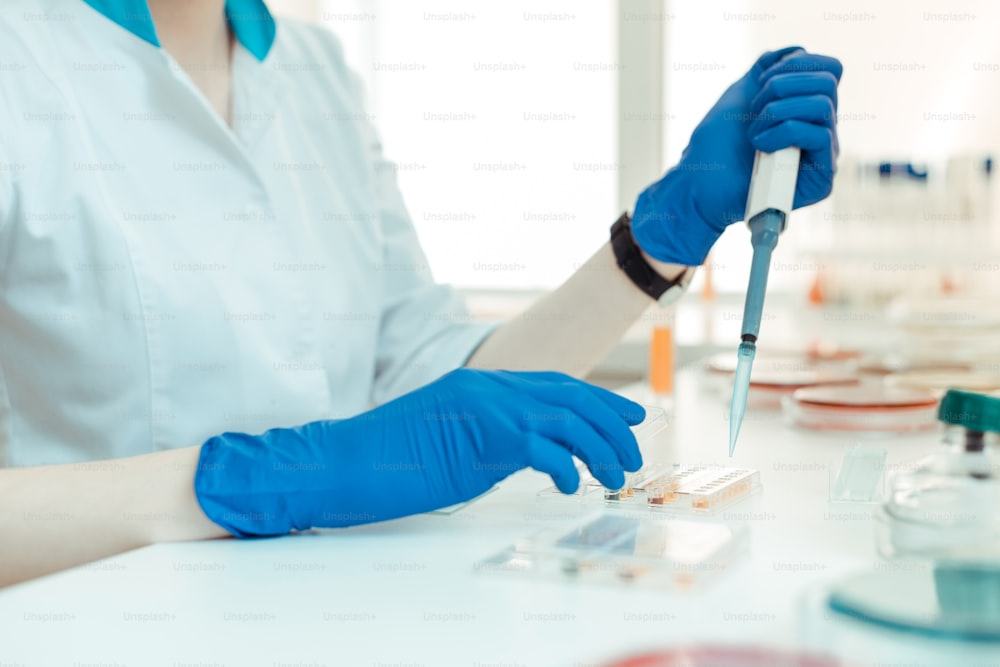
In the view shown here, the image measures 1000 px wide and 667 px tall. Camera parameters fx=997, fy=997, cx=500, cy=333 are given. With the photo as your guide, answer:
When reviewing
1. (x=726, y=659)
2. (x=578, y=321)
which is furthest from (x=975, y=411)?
(x=578, y=321)

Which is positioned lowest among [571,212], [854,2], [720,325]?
[720,325]

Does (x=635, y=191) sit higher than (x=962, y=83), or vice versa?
(x=962, y=83)

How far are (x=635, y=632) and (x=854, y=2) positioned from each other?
2798 mm

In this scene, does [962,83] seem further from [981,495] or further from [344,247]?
[981,495]

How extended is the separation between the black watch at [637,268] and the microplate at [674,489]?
1.27 ft

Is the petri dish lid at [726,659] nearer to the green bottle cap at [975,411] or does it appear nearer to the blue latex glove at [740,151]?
the green bottle cap at [975,411]

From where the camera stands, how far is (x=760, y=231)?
1043 mm

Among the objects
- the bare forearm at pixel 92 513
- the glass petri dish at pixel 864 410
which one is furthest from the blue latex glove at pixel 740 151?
the bare forearm at pixel 92 513

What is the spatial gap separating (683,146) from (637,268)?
3.20 ft

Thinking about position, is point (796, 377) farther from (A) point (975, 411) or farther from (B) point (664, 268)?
(A) point (975, 411)

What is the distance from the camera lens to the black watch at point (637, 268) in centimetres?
142

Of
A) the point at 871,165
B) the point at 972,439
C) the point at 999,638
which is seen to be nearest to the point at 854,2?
the point at 871,165

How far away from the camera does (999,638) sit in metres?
0.62

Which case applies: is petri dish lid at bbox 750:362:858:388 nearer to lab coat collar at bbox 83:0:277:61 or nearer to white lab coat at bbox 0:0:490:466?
white lab coat at bbox 0:0:490:466
